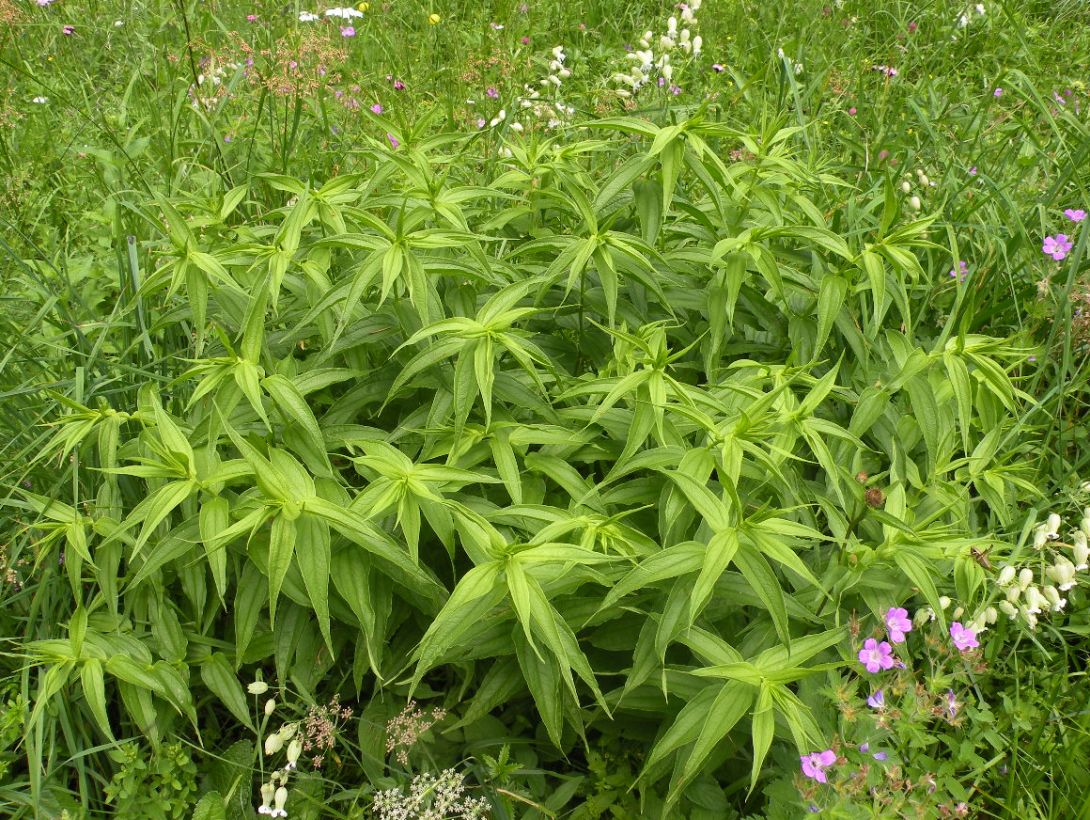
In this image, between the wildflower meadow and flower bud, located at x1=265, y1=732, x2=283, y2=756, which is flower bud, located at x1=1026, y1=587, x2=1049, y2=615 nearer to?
the wildflower meadow

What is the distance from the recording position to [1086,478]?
2.75 meters

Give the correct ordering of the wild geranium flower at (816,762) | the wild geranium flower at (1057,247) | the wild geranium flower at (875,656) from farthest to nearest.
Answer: the wild geranium flower at (1057,247), the wild geranium flower at (875,656), the wild geranium flower at (816,762)

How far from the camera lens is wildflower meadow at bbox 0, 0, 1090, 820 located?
1.75 metres

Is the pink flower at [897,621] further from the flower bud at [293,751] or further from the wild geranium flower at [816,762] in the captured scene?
the flower bud at [293,751]

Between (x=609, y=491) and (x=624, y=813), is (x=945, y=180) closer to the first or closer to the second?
(x=609, y=491)

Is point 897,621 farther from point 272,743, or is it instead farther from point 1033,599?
point 272,743

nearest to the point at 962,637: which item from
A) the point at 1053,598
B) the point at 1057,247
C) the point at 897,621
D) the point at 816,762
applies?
the point at 897,621

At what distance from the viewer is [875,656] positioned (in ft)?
5.90

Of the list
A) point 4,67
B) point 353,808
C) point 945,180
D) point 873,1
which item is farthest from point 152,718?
point 873,1

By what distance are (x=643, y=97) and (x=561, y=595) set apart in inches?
97.2

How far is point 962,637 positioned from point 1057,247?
1.60 m

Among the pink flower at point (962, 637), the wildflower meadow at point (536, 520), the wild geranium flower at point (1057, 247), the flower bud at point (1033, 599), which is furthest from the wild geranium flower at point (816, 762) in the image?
the wild geranium flower at point (1057, 247)

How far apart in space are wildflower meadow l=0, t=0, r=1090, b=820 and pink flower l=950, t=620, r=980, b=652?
14 millimetres

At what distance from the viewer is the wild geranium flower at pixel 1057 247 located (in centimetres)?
289
